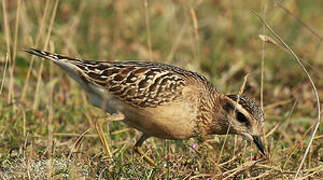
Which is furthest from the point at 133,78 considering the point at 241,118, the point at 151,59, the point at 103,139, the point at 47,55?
the point at 151,59

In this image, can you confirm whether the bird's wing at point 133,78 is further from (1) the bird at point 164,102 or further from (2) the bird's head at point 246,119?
(2) the bird's head at point 246,119

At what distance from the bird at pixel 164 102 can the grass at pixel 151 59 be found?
8.9 inches

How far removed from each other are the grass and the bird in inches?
8.9

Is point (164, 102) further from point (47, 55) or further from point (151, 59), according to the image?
point (151, 59)

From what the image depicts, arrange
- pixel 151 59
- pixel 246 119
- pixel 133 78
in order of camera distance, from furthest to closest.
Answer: pixel 151 59
pixel 133 78
pixel 246 119

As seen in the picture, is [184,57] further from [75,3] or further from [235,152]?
[235,152]

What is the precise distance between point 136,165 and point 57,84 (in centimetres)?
271

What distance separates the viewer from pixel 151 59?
23.1 feet

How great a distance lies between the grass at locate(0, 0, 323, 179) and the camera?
5023mm

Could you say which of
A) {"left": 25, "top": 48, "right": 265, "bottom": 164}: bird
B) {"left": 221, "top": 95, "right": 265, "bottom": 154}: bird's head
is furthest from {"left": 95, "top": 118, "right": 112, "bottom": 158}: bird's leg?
{"left": 221, "top": 95, "right": 265, "bottom": 154}: bird's head

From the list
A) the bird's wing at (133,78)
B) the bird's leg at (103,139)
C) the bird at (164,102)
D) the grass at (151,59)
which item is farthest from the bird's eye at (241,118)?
the bird's leg at (103,139)

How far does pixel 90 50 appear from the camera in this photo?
830cm

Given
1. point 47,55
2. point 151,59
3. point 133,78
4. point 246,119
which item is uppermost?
point 151,59

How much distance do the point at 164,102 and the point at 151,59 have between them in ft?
5.58
